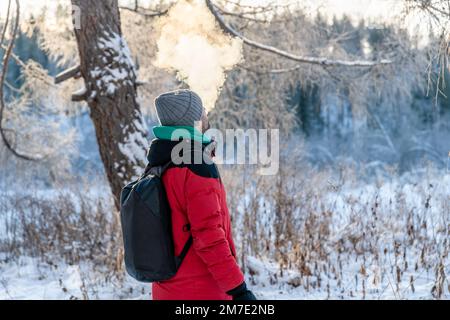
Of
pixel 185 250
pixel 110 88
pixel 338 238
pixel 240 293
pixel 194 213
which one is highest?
pixel 110 88

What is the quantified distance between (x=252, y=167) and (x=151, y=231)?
562 cm

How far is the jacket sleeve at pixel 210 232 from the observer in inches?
80.9

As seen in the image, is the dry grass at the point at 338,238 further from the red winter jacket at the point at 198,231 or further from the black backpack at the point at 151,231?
the black backpack at the point at 151,231

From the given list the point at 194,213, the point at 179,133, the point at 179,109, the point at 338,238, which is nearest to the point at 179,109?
the point at 179,109

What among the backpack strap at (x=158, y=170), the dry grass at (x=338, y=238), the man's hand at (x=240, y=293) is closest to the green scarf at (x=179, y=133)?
the backpack strap at (x=158, y=170)

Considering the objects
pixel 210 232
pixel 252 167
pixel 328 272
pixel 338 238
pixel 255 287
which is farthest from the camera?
pixel 252 167

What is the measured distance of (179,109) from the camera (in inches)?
88.3

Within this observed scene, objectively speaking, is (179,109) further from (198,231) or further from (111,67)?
(111,67)

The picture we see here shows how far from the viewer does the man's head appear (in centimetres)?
224

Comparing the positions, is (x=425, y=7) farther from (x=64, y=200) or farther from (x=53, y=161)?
(x=53, y=161)

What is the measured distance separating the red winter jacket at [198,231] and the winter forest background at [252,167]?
184 centimetres

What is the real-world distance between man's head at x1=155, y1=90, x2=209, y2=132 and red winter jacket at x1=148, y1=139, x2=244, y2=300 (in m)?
0.11

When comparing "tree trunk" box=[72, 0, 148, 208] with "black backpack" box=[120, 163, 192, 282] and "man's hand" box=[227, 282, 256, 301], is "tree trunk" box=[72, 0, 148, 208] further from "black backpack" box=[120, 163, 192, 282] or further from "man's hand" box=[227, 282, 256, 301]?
"man's hand" box=[227, 282, 256, 301]
